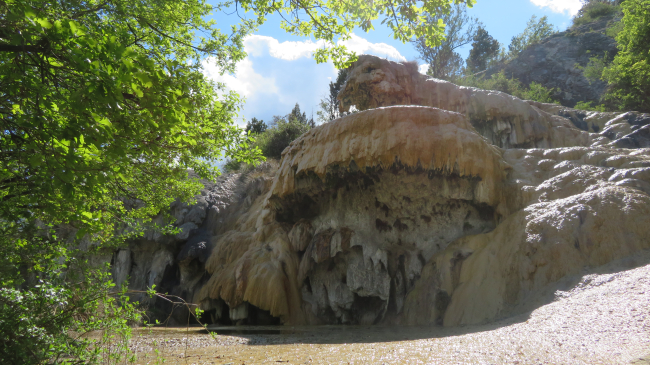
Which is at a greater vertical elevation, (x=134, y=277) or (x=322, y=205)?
(x=322, y=205)

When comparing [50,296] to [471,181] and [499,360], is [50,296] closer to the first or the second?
[499,360]

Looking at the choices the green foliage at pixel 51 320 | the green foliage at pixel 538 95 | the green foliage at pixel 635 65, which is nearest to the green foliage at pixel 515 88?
the green foliage at pixel 538 95

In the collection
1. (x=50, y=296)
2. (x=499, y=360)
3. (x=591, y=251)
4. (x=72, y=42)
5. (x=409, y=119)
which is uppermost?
(x=409, y=119)

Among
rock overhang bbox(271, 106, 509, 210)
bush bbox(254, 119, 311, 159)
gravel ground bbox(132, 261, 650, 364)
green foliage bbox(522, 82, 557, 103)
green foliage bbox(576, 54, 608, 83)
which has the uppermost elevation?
green foliage bbox(576, 54, 608, 83)

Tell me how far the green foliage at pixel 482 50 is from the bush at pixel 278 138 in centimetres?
2637

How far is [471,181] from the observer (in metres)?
12.3

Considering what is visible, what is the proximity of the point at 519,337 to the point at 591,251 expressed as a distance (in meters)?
4.12

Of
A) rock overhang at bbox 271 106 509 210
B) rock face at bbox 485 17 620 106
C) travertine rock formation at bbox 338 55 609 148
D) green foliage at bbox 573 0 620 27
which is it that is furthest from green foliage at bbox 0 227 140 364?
green foliage at bbox 573 0 620 27

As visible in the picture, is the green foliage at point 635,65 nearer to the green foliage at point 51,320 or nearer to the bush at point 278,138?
the bush at point 278,138

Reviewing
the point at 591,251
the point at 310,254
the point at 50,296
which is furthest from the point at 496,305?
the point at 50,296

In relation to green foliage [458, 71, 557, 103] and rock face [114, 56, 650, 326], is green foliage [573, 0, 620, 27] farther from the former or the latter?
rock face [114, 56, 650, 326]

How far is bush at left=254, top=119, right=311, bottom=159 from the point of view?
1190 inches

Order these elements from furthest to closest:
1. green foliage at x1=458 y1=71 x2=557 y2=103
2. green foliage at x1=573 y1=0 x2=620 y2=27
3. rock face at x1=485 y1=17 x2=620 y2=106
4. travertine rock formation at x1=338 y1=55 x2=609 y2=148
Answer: green foliage at x1=573 y1=0 x2=620 y2=27 < rock face at x1=485 y1=17 x2=620 y2=106 < green foliage at x1=458 y1=71 x2=557 y2=103 < travertine rock formation at x1=338 y1=55 x2=609 y2=148

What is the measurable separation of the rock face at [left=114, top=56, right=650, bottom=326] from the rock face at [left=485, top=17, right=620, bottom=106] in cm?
A: 1479
